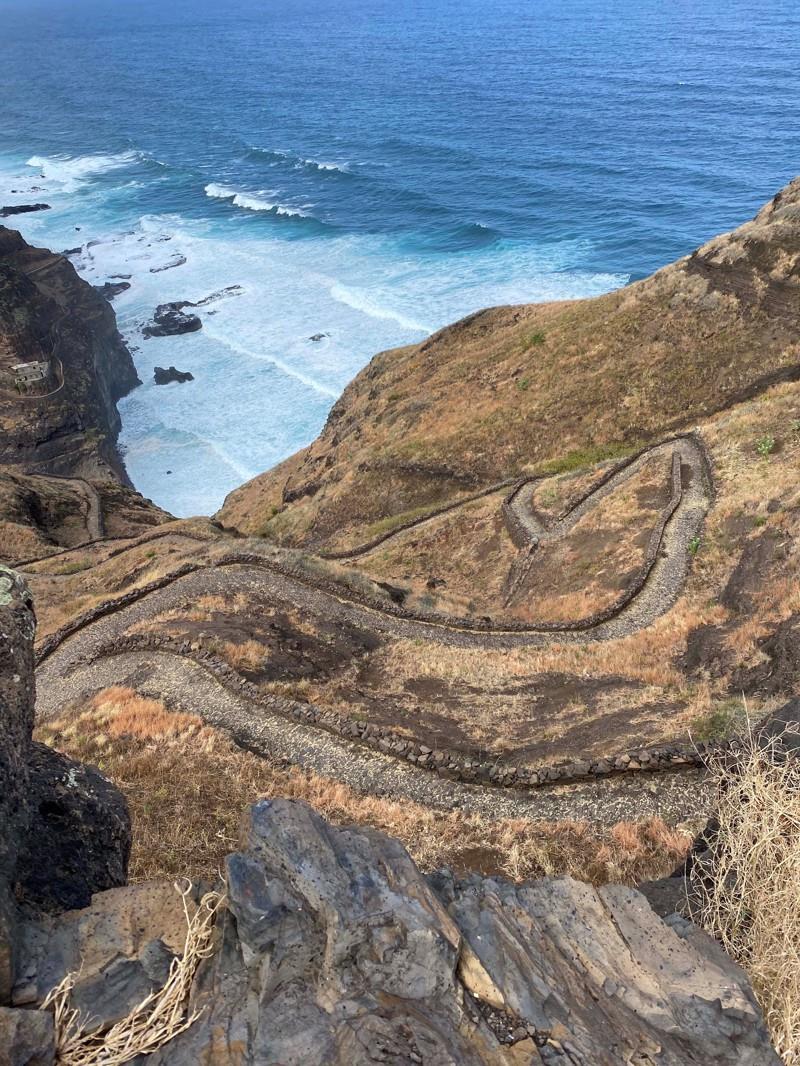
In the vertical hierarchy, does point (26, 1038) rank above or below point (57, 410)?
above

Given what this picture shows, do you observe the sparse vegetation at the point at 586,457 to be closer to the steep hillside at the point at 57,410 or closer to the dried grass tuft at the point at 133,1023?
the steep hillside at the point at 57,410

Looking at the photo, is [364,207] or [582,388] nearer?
[582,388]

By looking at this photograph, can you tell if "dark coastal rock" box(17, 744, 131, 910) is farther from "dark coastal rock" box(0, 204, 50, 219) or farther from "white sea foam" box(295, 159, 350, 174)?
"dark coastal rock" box(0, 204, 50, 219)

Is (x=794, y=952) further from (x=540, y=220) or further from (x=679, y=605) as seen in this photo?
(x=540, y=220)

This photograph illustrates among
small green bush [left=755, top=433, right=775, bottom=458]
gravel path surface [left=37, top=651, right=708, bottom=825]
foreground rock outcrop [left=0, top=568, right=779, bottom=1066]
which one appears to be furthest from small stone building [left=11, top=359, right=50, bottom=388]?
foreground rock outcrop [left=0, top=568, right=779, bottom=1066]

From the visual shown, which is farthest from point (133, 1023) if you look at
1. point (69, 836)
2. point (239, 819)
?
point (239, 819)

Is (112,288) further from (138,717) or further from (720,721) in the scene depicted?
(720,721)
